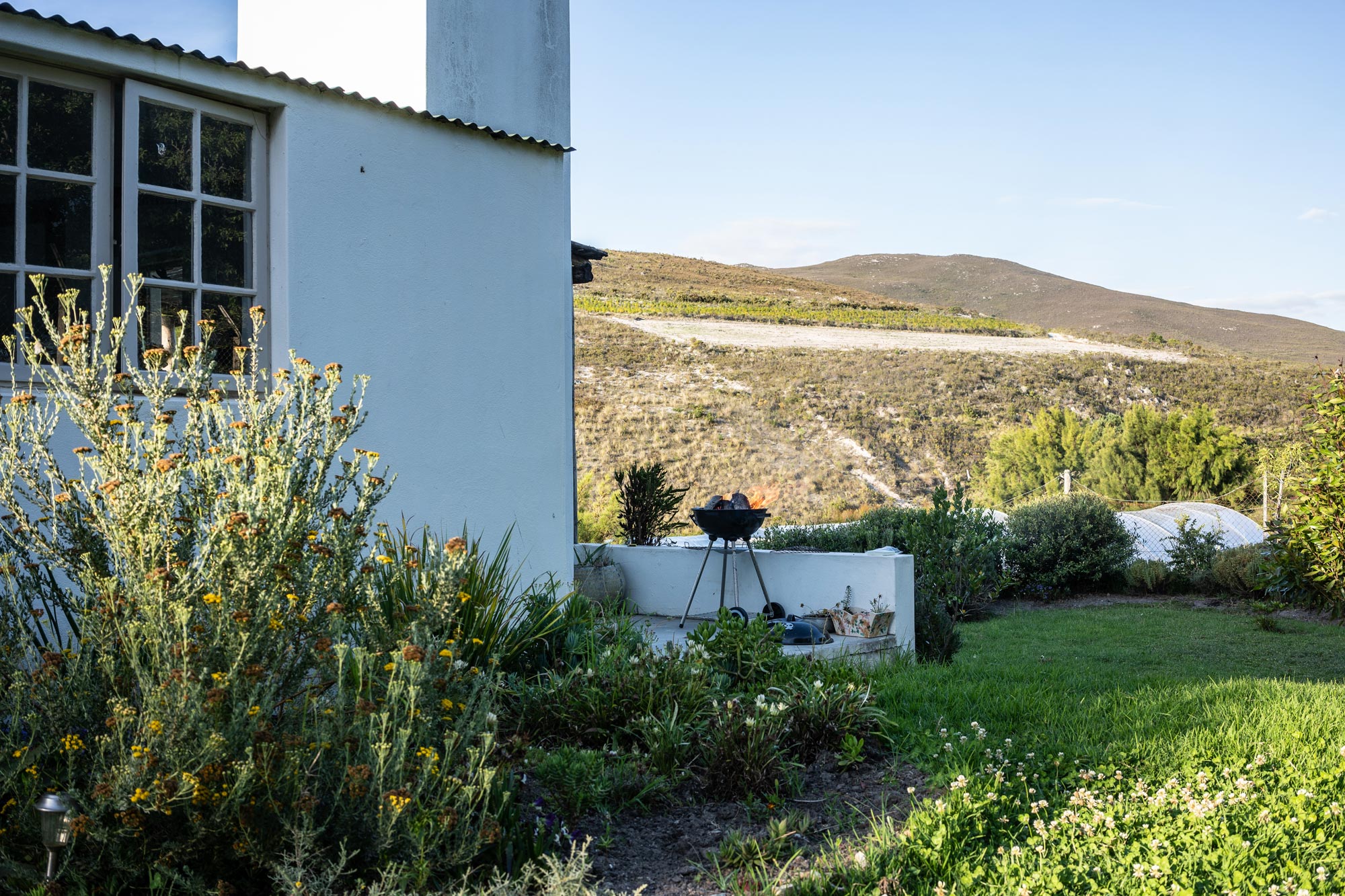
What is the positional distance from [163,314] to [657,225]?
64.6m

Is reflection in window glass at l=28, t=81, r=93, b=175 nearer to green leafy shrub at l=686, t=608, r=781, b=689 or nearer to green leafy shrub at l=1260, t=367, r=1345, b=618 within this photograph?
green leafy shrub at l=686, t=608, r=781, b=689

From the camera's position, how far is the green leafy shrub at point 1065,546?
13781mm

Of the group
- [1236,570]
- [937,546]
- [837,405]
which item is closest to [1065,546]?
[1236,570]

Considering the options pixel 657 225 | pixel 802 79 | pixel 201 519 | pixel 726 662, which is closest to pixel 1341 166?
pixel 802 79

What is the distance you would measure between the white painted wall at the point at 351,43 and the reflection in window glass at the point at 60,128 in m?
1.85

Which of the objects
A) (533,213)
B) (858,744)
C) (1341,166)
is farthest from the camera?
(1341,166)

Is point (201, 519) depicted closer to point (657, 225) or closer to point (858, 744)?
point (858, 744)

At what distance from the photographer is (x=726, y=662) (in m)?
5.25

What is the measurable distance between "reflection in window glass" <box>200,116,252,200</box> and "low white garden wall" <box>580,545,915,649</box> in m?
4.50

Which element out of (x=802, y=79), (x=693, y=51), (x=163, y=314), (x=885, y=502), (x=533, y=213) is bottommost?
(x=885, y=502)

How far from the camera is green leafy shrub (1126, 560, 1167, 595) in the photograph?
45.5 feet

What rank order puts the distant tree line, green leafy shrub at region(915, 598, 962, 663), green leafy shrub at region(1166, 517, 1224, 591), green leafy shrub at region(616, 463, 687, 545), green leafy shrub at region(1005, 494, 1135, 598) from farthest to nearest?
the distant tree line, green leafy shrub at region(1005, 494, 1135, 598), green leafy shrub at region(1166, 517, 1224, 591), green leafy shrub at region(616, 463, 687, 545), green leafy shrub at region(915, 598, 962, 663)

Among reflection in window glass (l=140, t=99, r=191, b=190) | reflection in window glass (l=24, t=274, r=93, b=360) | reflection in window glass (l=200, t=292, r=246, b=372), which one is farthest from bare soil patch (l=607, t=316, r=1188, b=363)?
reflection in window glass (l=24, t=274, r=93, b=360)

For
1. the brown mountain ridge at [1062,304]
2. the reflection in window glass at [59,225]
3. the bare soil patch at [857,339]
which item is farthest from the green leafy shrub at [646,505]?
the brown mountain ridge at [1062,304]
